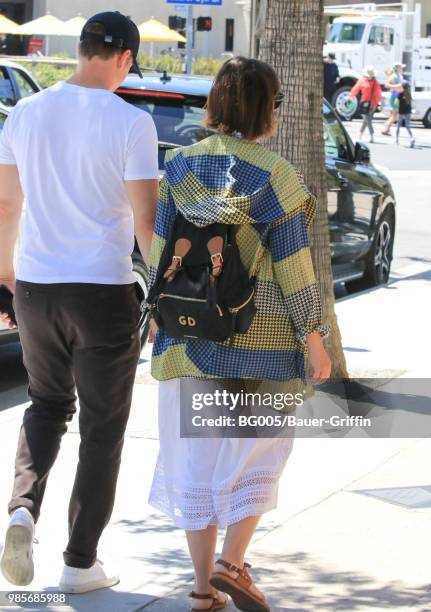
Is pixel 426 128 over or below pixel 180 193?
below

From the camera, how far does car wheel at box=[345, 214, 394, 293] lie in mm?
11133

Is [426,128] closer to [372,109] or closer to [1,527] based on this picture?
[372,109]

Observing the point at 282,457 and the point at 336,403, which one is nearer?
the point at 282,457

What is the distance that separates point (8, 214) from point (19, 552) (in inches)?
46.3

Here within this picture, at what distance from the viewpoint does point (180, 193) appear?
12.4 ft

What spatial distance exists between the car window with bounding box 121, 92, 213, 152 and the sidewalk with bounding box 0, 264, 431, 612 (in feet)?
9.80

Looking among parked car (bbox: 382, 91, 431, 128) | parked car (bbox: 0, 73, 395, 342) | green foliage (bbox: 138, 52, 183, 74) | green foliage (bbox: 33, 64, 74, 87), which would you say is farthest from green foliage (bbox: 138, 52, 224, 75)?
parked car (bbox: 0, 73, 395, 342)

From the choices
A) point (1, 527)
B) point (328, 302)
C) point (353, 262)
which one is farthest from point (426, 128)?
point (1, 527)

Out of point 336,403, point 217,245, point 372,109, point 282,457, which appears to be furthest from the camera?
point 372,109

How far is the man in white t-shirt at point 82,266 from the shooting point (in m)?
3.90

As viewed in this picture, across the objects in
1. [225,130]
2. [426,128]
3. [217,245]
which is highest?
[225,130]

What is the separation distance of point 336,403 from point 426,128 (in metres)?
30.9

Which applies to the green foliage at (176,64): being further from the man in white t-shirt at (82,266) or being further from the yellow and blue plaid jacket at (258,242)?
the yellow and blue plaid jacket at (258,242)

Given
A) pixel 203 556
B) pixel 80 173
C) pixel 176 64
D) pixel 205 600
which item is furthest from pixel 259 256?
pixel 176 64
